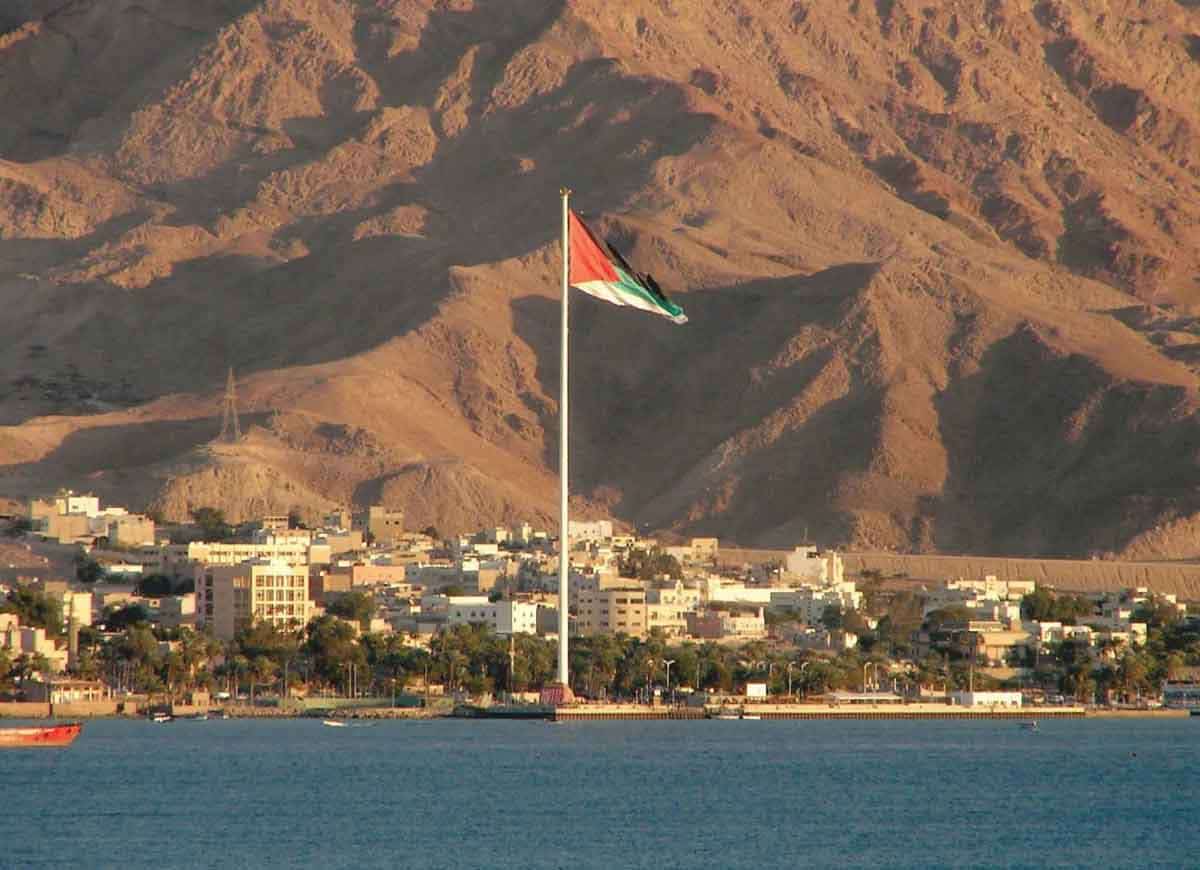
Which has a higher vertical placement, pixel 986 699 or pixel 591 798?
pixel 986 699

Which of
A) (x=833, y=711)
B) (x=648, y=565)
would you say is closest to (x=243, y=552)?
(x=648, y=565)

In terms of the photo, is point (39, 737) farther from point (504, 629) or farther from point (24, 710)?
point (504, 629)

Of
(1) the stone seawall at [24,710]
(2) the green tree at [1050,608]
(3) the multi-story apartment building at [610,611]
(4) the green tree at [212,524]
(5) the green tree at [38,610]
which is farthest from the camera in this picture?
(4) the green tree at [212,524]

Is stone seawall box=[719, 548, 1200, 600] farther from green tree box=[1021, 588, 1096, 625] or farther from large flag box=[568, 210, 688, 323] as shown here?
large flag box=[568, 210, 688, 323]

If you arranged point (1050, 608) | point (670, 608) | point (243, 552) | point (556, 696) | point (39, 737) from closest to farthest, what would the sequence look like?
point (39, 737), point (556, 696), point (670, 608), point (1050, 608), point (243, 552)

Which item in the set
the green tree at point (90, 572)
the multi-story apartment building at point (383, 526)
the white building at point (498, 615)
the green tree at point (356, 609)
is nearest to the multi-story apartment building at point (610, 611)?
the white building at point (498, 615)

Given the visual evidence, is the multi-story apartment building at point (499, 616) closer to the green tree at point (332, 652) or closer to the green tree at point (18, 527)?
the green tree at point (332, 652)
